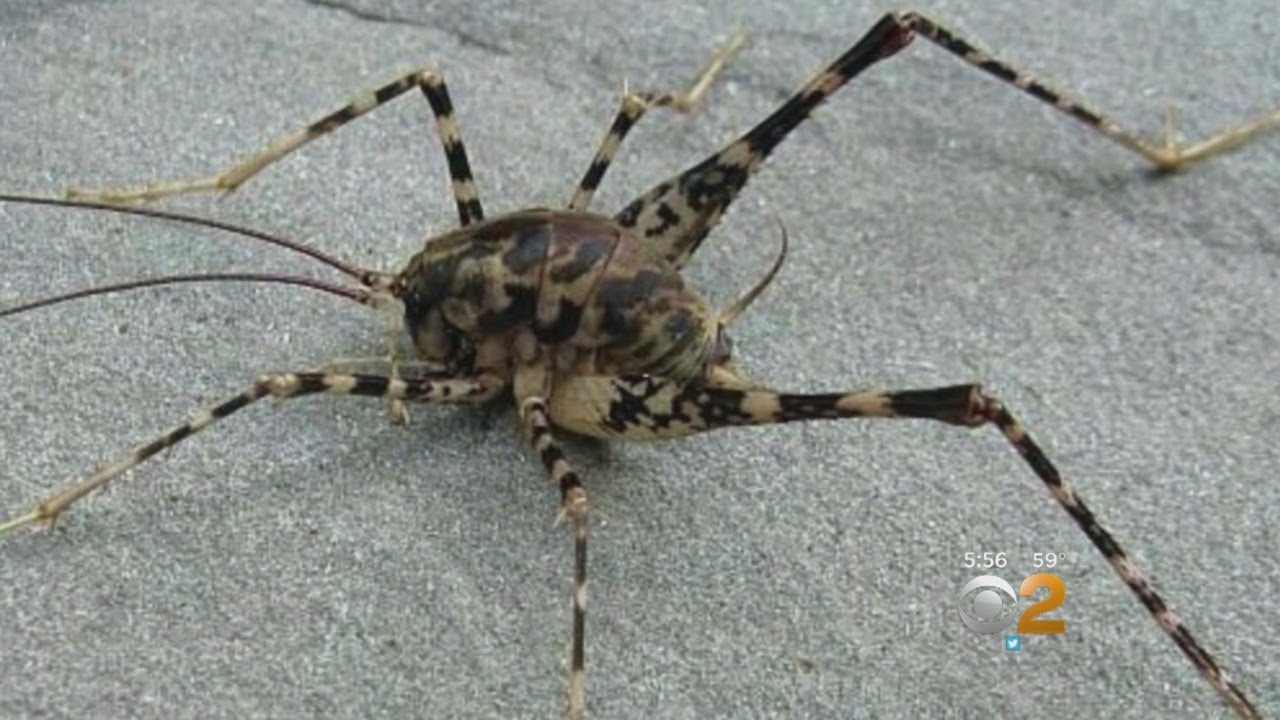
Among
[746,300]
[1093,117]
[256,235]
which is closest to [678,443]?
[746,300]

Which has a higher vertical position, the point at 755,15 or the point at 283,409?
the point at 755,15

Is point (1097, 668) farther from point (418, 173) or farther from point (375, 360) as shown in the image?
point (418, 173)

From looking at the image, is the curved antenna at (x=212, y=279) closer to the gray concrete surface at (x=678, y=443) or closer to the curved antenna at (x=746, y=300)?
the gray concrete surface at (x=678, y=443)

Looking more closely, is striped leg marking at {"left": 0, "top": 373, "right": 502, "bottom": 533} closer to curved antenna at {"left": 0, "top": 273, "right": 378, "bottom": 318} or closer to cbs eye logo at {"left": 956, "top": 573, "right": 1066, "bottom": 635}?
curved antenna at {"left": 0, "top": 273, "right": 378, "bottom": 318}

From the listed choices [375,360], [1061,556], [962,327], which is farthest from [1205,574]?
[375,360]

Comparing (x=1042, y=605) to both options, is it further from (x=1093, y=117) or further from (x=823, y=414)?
(x=1093, y=117)

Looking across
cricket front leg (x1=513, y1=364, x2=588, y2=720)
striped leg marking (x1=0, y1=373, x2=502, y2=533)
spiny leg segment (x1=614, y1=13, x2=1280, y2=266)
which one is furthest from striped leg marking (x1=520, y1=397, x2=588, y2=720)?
spiny leg segment (x1=614, y1=13, x2=1280, y2=266)
